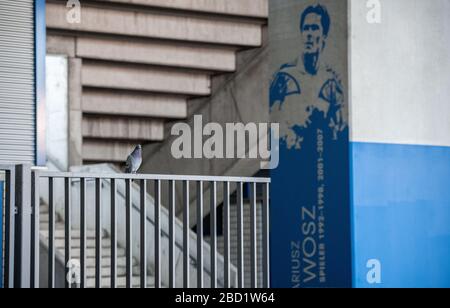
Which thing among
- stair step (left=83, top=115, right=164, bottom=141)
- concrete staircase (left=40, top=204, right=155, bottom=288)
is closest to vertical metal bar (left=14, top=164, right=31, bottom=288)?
concrete staircase (left=40, top=204, right=155, bottom=288)

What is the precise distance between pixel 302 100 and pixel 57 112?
22.7 ft

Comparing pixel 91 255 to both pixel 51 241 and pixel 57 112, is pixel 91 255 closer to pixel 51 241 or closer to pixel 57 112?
pixel 57 112

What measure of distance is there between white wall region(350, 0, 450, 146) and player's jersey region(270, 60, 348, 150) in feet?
0.35

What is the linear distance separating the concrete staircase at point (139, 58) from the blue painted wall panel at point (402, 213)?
6.92m

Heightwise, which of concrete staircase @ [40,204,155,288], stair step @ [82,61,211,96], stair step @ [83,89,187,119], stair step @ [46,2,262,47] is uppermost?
stair step @ [46,2,262,47]

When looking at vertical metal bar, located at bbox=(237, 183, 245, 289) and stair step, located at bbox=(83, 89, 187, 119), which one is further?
stair step, located at bbox=(83, 89, 187, 119)

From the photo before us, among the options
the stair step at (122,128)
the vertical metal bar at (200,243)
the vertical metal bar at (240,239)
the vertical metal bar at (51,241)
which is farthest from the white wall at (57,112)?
the vertical metal bar at (51,241)

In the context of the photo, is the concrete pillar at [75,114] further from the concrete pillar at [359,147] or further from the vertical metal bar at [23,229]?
the vertical metal bar at [23,229]

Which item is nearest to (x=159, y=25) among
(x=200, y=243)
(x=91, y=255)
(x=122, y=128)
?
(x=122, y=128)

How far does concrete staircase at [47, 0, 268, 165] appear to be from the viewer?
502 inches

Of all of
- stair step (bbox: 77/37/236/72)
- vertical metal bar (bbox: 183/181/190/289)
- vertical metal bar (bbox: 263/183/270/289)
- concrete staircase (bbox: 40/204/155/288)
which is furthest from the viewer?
stair step (bbox: 77/37/236/72)

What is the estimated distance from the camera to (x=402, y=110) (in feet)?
20.9

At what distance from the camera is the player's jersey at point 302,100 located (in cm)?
606

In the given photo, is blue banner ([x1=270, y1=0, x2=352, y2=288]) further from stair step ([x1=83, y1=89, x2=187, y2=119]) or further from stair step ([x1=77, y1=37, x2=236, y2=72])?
stair step ([x1=83, y1=89, x2=187, y2=119])
